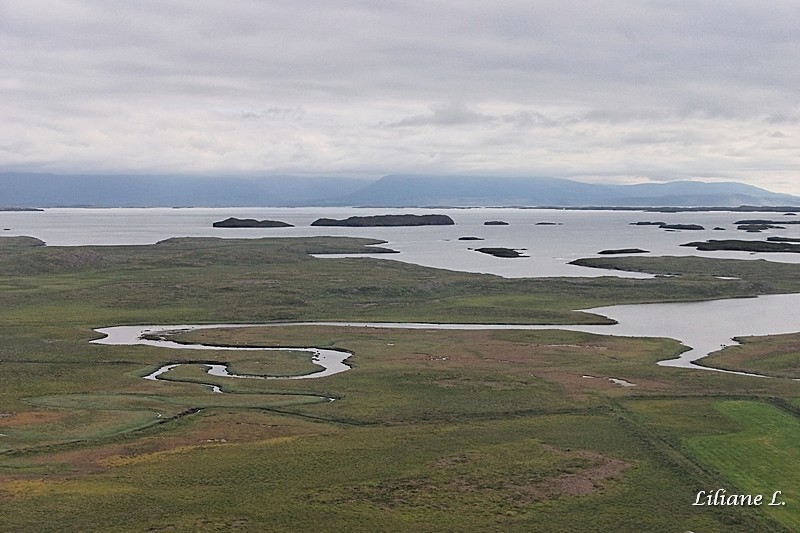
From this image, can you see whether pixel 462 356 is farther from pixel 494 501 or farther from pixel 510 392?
pixel 494 501

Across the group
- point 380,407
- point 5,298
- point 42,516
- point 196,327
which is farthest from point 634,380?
point 5,298

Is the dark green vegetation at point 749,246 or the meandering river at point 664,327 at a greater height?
the dark green vegetation at point 749,246

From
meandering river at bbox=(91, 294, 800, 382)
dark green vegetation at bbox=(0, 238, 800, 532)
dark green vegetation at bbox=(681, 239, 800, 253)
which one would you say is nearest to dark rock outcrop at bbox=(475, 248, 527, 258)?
dark green vegetation at bbox=(681, 239, 800, 253)

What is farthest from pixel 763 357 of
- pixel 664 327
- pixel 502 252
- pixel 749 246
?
pixel 749 246

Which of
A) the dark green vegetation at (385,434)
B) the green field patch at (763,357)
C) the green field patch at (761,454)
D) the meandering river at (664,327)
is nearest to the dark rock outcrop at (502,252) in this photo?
the meandering river at (664,327)

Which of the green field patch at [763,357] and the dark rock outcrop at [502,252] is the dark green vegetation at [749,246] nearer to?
the dark rock outcrop at [502,252]

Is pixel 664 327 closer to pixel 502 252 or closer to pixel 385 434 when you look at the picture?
pixel 385 434
